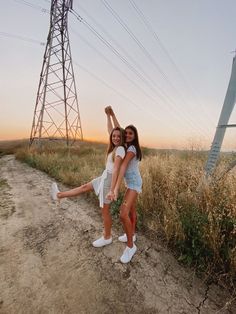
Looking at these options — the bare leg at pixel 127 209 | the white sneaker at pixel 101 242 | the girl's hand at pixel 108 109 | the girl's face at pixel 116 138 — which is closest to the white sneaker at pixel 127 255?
the bare leg at pixel 127 209

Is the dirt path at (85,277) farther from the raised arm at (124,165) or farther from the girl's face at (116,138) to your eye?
the girl's face at (116,138)

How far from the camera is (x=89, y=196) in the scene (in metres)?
4.97

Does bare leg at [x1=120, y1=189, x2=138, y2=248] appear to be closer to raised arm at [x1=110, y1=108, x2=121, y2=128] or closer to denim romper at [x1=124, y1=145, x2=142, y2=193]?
denim romper at [x1=124, y1=145, x2=142, y2=193]

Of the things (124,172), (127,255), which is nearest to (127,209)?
(124,172)

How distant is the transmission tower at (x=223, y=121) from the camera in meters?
3.16

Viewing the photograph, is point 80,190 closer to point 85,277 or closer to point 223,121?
point 85,277

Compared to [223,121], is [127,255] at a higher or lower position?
lower

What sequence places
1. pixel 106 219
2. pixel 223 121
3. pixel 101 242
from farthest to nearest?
pixel 223 121
pixel 101 242
pixel 106 219

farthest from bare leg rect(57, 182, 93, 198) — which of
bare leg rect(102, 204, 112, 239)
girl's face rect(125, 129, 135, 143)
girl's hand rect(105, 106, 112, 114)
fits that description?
girl's hand rect(105, 106, 112, 114)

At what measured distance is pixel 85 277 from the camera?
230 cm

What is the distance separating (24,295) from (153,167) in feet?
12.1

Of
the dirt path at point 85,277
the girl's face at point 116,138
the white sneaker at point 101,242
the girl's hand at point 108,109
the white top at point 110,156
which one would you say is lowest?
the dirt path at point 85,277

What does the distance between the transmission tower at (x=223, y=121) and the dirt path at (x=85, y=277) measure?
1544 mm

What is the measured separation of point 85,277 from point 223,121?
9.33 ft
